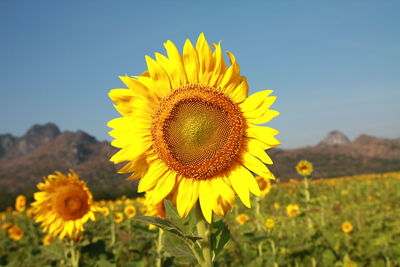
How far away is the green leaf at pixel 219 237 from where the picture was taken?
8.38 feet

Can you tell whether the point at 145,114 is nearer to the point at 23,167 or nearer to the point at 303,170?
the point at 303,170

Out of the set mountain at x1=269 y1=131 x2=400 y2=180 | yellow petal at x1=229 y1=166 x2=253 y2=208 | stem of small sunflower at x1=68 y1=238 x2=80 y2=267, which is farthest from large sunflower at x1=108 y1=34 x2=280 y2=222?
mountain at x1=269 y1=131 x2=400 y2=180

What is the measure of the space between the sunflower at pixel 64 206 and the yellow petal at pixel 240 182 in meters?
3.67

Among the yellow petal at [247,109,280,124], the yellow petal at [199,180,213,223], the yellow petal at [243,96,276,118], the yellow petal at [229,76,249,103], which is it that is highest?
the yellow petal at [229,76,249,103]

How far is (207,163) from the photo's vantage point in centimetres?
253

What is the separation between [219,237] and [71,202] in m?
3.96

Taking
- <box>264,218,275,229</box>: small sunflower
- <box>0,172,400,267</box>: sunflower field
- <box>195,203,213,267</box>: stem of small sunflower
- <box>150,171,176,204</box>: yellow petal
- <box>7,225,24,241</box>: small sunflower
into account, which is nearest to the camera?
<box>195,203,213,267</box>: stem of small sunflower

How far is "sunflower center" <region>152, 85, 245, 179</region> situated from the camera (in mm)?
2539

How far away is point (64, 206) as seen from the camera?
5.66 meters

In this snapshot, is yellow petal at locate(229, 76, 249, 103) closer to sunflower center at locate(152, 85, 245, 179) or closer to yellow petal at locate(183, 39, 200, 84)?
sunflower center at locate(152, 85, 245, 179)

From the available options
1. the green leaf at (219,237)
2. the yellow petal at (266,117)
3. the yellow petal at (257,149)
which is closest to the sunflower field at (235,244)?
the green leaf at (219,237)

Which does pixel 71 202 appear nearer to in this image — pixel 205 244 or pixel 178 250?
pixel 178 250

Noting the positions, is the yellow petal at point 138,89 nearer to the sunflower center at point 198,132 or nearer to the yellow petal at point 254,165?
the sunflower center at point 198,132

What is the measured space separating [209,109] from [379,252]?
22.0 feet
